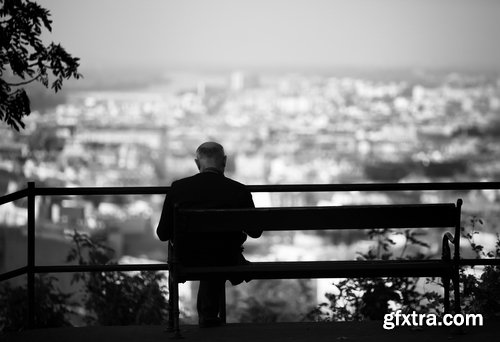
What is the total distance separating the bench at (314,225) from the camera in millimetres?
4871

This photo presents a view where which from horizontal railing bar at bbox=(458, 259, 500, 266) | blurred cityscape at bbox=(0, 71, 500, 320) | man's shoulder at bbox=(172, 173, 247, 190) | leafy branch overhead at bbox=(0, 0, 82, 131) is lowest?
horizontal railing bar at bbox=(458, 259, 500, 266)

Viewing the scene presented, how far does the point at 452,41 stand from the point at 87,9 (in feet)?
51.3

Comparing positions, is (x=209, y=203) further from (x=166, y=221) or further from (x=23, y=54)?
(x=23, y=54)

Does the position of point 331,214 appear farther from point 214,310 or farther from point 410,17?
point 410,17

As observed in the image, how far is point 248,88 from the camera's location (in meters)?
46.9

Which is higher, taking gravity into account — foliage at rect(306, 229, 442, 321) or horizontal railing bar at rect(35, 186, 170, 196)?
horizontal railing bar at rect(35, 186, 170, 196)

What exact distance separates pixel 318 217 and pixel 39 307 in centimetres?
271

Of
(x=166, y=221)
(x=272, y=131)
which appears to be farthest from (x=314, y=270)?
(x=272, y=131)

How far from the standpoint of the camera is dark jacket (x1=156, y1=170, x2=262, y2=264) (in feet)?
16.6

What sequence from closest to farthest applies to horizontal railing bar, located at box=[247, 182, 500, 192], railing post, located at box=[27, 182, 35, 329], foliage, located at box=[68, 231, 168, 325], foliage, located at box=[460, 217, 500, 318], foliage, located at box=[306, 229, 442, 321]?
railing post, located at box=[27, 182, 35, 329] → horizontal railing bar, located at box=[247, 182, 500, 192] → foliage, located at box=[460, 217, 500, 318] → foliage, located at box=[306, 229, 442, 321] → foliage, located at box=[68, 231, 168, 325]

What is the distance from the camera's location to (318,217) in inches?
193

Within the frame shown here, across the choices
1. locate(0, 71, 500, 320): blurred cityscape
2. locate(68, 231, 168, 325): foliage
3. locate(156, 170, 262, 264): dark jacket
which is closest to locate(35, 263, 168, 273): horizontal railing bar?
locate(156, 170, 262, 264): dark jacket

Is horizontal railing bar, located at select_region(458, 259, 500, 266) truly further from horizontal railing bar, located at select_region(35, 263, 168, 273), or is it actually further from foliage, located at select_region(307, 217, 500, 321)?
horizontal railing bar, located at select_region(35, 263, 168, 273)

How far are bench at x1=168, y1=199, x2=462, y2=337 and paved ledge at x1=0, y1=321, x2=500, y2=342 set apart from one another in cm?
23
